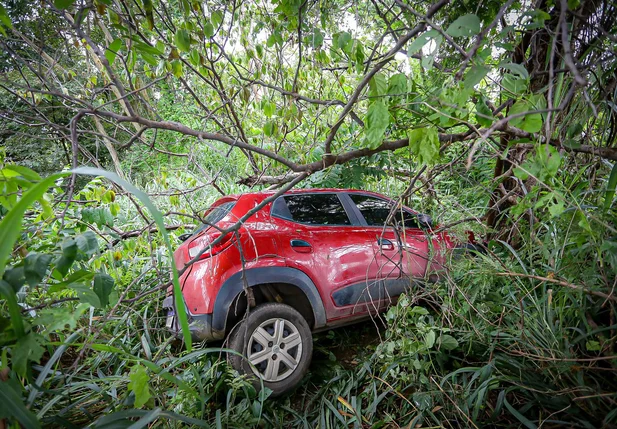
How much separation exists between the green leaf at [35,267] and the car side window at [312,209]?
191 centimetres

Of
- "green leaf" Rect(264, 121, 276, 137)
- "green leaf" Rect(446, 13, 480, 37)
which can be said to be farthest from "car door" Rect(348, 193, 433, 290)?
"green leaf" Rect(446, 13, 480, 37)

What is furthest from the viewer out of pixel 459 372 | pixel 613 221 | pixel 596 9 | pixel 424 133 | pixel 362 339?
pixel 362 339

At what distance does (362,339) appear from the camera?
306 centimetres

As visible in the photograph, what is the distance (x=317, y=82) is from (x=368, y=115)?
2.77 m

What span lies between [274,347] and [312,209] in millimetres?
1253

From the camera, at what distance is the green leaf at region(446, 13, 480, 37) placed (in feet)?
2.75

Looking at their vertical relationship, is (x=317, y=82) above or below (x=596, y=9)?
above

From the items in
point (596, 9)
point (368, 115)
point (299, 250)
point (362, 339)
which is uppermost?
point (596, 9)

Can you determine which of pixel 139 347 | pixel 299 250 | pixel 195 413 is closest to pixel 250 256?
pixel 299 250

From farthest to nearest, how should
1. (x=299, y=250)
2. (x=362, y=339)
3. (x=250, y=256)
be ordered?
(x=362, y=339) → (x=299, y=250) → (x=250, y=256)

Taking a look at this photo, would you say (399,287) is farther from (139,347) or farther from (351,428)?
(139,347)

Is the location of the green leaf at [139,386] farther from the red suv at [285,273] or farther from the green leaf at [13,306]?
the red suv at [285,273]

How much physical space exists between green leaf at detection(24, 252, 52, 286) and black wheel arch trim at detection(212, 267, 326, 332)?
1290 millimetres

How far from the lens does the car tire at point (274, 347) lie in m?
2.27
